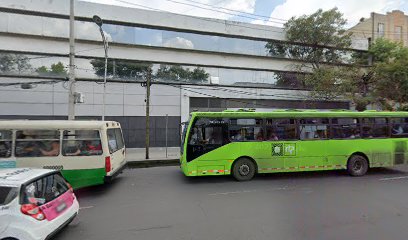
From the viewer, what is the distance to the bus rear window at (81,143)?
25.7ft

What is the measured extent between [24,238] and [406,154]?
13.1 m

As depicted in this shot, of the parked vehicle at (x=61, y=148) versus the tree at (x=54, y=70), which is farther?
Answer: the tree at (x=54, y=70)

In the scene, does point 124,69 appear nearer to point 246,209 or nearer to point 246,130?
point 246,130

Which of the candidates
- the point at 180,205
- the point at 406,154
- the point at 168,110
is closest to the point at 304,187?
the point at 180,205

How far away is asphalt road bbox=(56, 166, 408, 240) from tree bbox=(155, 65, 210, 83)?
34.4 ft

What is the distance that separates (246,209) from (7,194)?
→ 4.68 metres

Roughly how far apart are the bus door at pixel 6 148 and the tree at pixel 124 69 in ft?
33.6

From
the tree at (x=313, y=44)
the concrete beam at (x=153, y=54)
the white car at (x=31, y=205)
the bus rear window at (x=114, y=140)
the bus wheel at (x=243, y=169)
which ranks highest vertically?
the tree at (x=313, y=44)

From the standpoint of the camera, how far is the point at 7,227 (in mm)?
3730

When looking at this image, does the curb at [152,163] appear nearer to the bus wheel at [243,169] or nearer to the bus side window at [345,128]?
the bus wheel at [243,169]

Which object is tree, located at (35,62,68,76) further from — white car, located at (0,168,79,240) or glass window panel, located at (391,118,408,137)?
glass window panel, located at (391,118,408,137)

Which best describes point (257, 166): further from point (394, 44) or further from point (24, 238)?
point (394, 44)

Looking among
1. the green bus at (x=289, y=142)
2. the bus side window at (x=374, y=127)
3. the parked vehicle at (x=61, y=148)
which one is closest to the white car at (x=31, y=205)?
the parked vehicle at (x=61, y=148)

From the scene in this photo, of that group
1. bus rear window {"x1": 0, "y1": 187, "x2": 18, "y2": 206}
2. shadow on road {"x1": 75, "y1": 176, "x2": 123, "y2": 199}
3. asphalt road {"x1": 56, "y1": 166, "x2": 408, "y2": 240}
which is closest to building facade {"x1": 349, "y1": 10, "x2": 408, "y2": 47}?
asphalt road {"x1": 56, "y1": 166, "x2": 408, "y2": 240}
